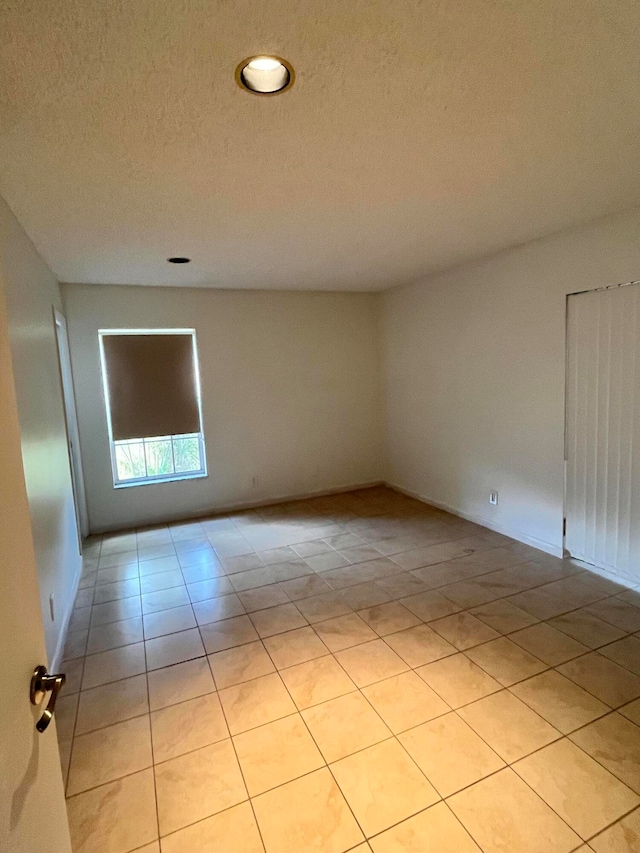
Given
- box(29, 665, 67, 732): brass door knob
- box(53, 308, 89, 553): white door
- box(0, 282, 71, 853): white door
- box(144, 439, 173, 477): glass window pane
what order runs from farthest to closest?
box(144, 439, 173, 477): glass window pane → box(53, 308, 89, 553): white door → box(29, 665, 67, 732): brass door knob → box(0, 282, 71, 853): white door

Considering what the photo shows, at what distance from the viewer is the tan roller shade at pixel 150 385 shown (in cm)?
438

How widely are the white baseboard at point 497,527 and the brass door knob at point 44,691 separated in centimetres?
348


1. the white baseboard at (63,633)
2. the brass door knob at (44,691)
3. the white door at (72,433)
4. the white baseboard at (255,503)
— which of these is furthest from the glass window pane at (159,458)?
the brass door knob at (44,691)

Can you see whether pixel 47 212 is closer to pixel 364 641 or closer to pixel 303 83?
pixel 303 83

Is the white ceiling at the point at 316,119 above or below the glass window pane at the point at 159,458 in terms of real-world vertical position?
above

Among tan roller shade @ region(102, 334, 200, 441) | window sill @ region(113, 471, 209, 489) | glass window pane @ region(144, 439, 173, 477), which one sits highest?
tan roller shade @ region(102, 334, 200, 441)

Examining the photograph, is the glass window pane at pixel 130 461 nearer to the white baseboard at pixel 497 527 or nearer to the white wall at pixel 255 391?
the white wall at pixel 255 391

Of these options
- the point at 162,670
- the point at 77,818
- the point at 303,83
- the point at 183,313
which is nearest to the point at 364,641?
the point at 162,670

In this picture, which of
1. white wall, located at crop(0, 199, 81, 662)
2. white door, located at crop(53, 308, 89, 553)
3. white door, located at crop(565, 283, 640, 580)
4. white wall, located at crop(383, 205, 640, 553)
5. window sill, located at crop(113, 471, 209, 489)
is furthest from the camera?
window sill, located at crop(113, 471, 209, 489)

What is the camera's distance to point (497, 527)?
3.96m

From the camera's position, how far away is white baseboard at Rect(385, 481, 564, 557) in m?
3.49

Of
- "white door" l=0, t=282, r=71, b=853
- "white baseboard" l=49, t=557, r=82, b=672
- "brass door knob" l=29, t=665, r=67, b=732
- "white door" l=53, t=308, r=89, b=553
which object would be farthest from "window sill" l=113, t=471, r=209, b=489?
"brass door knob" l=29, t=665, r=67, b=732

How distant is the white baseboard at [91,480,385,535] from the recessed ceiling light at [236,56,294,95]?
407 centimetres

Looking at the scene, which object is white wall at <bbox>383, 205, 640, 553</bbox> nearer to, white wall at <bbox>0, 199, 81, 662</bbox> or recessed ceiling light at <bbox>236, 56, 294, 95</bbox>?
recessed ceiling light at <bbox>236, 56, 294, 95</bbox>
